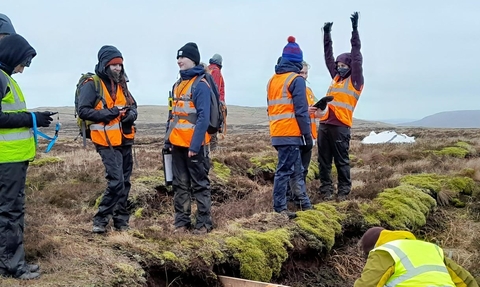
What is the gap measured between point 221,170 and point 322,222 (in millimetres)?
4080

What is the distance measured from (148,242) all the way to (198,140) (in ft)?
5.08

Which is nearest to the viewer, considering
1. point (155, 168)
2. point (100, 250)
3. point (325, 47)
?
point (100, 250)

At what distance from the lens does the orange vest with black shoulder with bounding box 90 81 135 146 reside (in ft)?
21.3

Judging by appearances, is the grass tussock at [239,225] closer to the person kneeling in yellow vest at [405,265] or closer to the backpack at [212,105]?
the backpack at [212,105]

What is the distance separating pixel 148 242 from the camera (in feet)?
19.5

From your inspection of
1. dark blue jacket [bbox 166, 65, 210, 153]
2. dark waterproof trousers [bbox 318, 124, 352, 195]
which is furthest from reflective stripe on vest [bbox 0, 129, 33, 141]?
dark waterproof trousers [bbox 318, 124, 352, 195]

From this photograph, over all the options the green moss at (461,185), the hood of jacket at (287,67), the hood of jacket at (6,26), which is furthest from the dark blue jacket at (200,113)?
the green moss at (461,185)

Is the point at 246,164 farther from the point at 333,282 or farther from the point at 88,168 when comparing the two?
the point at 333,282

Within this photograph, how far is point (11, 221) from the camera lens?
16.2ft

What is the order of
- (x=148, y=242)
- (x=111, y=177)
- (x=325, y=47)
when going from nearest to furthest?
(x=148, y=242) < (x=111, y=177) < (x=325, y=47)

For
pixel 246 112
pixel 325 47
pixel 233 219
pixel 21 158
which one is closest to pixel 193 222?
pixel 233 219

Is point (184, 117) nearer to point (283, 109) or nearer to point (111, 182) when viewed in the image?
point (111, 182)

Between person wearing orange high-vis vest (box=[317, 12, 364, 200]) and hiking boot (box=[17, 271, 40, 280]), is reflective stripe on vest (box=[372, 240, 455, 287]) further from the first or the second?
person wearing orange high-vis vest (box=[317, 12, 364, 200])

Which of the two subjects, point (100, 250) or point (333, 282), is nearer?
point (100, 250)
